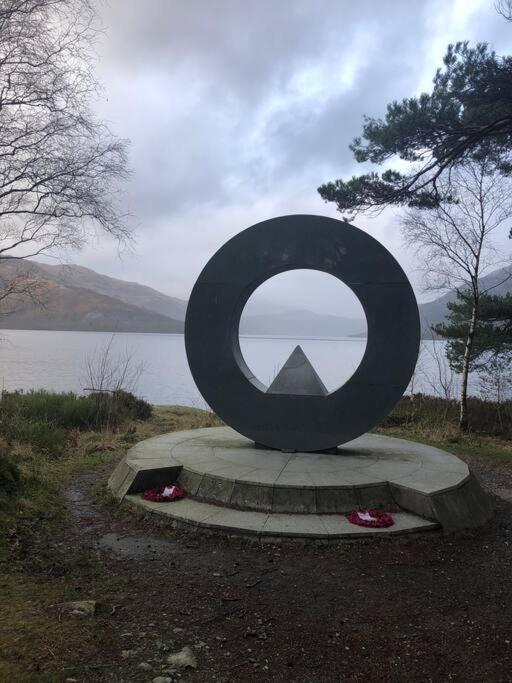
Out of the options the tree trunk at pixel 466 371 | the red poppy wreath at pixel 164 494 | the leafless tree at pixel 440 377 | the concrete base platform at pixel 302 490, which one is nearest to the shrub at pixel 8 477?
the concrete base platform at pixel 302 490

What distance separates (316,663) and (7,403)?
33.5 feet

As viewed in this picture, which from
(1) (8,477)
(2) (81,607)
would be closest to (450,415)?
(1) (8,477)

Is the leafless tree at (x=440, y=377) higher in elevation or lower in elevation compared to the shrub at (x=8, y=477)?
higher

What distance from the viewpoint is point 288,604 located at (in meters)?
3.99

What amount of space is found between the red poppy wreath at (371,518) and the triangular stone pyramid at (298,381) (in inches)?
83.7

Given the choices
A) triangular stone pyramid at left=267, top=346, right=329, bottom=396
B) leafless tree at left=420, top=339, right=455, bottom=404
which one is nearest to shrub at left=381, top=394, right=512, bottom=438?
leafless tree at left=420, top=339, right=455, bottom=404

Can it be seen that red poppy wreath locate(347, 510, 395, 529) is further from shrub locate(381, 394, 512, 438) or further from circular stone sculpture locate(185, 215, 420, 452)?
shrub locate(381, 394, 512, 438)

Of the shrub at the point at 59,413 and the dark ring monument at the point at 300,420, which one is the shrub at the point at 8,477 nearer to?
the dark ring monument at the point at 300,420

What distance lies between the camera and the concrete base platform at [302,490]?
5.46 metres

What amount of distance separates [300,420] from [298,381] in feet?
1.89

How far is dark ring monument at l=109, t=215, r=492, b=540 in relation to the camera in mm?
5801

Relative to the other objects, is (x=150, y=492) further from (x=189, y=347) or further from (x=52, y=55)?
(x=52, y=55)

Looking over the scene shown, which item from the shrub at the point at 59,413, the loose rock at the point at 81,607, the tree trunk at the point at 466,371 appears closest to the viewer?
the loose rock at the point at 81,607

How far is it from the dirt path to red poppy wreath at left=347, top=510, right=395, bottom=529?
0.75ft
